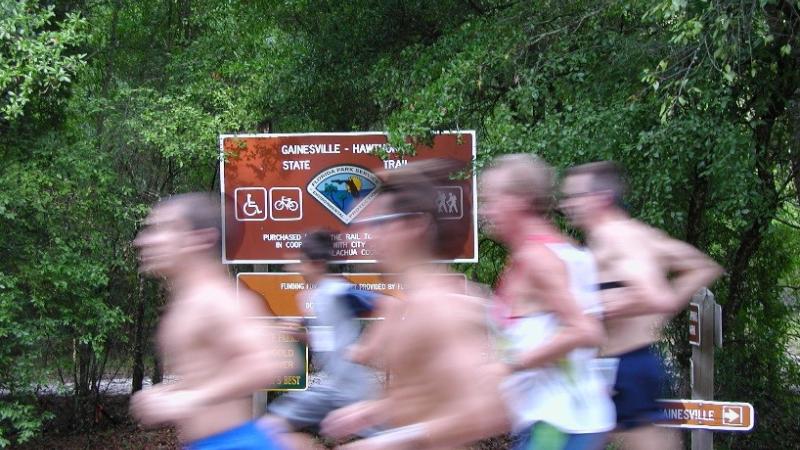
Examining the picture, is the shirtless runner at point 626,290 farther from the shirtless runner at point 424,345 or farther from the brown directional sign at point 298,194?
the brown directional sign at point 298,194

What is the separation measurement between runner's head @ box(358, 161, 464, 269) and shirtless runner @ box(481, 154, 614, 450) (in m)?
0.70

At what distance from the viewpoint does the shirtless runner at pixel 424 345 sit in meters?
3.09

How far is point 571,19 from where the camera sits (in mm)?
9945

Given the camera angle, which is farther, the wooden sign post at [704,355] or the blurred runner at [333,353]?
the wooden sign post at [704,355]

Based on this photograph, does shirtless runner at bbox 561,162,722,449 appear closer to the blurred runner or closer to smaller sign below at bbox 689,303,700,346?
the blurred runner

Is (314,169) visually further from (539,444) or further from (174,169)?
(539,444)

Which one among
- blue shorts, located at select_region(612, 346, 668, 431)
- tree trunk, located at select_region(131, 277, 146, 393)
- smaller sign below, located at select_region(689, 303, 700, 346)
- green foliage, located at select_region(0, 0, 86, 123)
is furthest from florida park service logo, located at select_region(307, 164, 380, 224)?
blue shorts, located at select_region(612, 346, 668, 431)

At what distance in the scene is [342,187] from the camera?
1166 cm

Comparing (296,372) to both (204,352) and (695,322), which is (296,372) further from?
(204,352)

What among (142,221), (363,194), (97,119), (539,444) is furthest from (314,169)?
(539,444)

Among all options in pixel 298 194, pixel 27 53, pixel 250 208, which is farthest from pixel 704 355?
pixel 27 53

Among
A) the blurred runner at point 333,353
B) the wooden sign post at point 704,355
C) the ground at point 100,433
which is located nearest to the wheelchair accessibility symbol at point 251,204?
the blurred runner at point 333,353

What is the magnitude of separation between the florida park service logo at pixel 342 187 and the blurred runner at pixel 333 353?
5.57m

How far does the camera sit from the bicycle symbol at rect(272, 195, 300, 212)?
11773 millimetres
